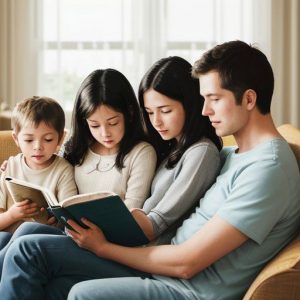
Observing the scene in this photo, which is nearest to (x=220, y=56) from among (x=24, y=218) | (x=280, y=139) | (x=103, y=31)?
(x=280, y=139)

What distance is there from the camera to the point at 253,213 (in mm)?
1605

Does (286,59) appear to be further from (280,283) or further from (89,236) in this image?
(280,283)

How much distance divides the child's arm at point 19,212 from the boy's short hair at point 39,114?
0.32m

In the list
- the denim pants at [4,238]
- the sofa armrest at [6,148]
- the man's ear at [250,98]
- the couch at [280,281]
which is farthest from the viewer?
the sofa armrest at [6,148]

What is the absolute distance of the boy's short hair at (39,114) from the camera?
2.30 meters

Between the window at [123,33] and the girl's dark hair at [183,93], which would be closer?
the girl's dark hair at [183,93]

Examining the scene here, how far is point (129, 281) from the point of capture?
5.70 feet

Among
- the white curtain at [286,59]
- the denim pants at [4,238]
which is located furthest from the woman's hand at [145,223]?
the white curtain at [286,59]

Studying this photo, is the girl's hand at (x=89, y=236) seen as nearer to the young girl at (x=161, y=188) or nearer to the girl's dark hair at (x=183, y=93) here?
the young girl at (x=161, y=188)

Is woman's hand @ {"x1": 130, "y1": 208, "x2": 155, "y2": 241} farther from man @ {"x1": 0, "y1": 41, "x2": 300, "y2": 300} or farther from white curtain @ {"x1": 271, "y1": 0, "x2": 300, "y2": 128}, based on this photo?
white curtain @ {"x1": 271, "y1": 0, "x2": 300, "y2": 128}

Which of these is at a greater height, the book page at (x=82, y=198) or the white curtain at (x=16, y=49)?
the white curtain at (x=16, y=49)

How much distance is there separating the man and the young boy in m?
0.42

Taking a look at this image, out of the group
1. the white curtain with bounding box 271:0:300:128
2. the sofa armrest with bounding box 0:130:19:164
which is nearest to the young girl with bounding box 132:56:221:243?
the sofa armrest with bounding box 0:130:19:164

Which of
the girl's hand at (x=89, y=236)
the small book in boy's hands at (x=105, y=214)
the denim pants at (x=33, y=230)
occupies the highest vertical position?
the small book in boy's hands at (x=105, y=214)
